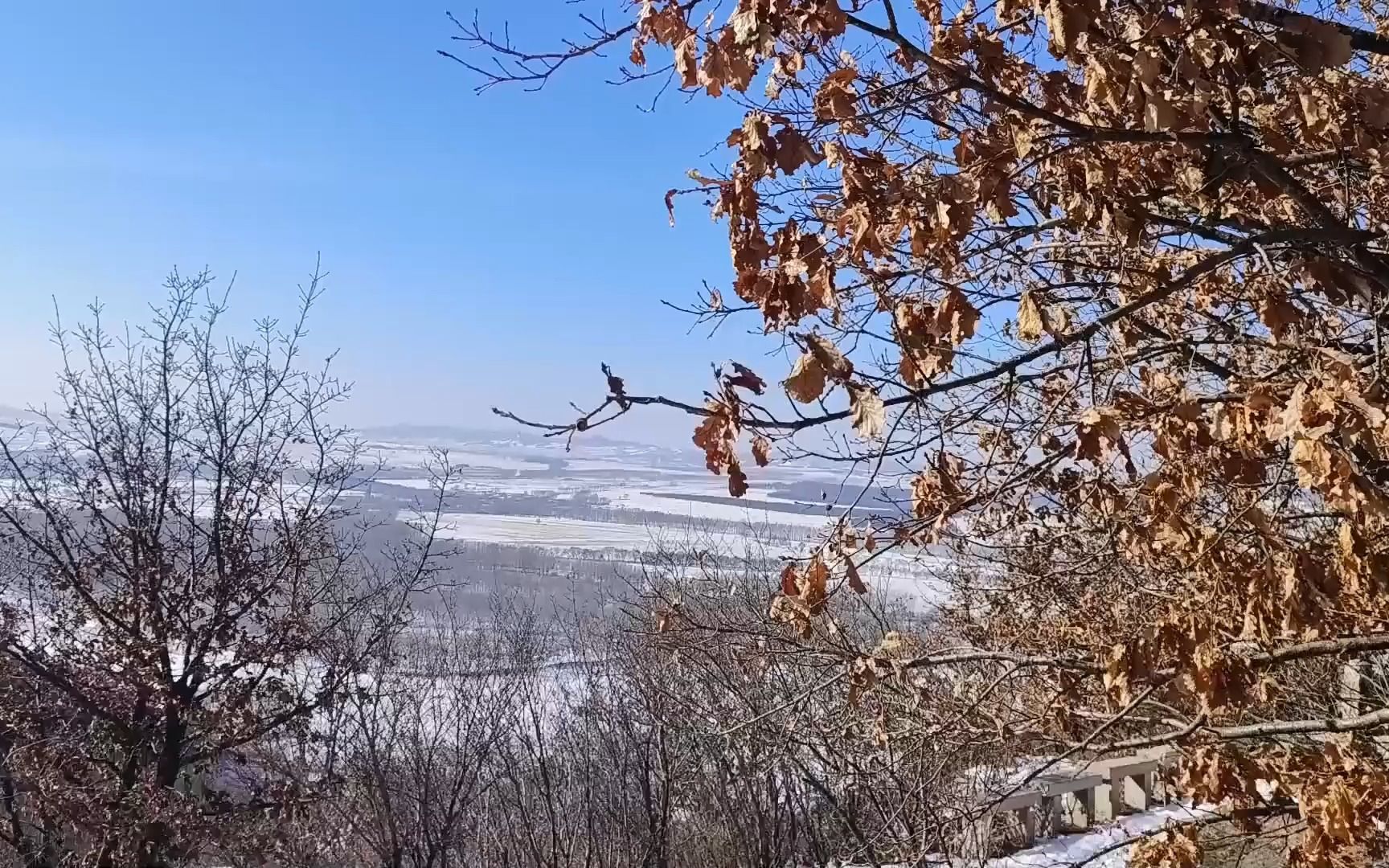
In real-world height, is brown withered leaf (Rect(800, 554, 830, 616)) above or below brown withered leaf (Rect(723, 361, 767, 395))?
below

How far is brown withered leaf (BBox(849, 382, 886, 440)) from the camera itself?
2.33m

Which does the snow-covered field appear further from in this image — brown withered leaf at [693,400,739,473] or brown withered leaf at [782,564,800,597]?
brown withered leaf at [693,400,739,473]

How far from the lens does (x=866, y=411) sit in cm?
235

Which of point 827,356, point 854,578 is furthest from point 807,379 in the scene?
point 854,578

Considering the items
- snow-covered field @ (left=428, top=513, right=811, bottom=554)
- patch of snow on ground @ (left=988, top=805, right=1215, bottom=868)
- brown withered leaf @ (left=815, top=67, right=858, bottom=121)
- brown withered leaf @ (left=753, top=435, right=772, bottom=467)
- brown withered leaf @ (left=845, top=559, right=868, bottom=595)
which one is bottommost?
patch of snow on ground @ (left=988, top=805, right=1215, bottom=868)

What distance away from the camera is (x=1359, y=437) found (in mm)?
2219

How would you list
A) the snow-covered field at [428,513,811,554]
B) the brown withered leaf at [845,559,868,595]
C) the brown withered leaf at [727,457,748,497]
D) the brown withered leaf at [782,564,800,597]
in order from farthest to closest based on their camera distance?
the snow-covered field at [428,513,811,554], the brown withered leaf at [782,564,800,597], the brown withered leaf at [845,559,868,595], the brown withered leaf at [727,457,748,497]

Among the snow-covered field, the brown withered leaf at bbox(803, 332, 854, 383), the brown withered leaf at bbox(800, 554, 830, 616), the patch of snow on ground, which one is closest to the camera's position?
the brown withered leaf at bbox(803, 332, 854, 383)

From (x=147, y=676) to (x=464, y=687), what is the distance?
480cm

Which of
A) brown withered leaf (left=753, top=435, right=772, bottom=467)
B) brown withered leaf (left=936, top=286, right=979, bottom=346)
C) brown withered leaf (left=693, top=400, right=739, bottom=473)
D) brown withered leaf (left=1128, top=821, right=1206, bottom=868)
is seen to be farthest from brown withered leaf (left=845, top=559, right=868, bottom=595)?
brown withered leaf (left=1128, top=821, right=1206, bottom=868)

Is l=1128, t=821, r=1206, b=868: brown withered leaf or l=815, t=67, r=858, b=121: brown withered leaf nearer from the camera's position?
l=815, t=67, r=858, b=121: brown withered leaf

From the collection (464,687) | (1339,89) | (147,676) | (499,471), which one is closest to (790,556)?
(1339,89)

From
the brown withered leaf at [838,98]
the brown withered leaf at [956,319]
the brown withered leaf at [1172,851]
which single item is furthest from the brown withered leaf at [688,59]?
the brown withered leaf at [1172,851]

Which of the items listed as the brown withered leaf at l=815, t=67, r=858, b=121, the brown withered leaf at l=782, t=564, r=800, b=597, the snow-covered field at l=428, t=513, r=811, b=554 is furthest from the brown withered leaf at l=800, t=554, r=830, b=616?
the snow-covered field at l=428, t=513, r=811, b=554
